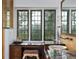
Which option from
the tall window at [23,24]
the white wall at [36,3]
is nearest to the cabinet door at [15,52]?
the tall window at [23,24]

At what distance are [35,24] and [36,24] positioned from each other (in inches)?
1.6

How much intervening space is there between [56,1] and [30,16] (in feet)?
4.00

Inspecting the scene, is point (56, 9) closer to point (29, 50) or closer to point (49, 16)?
point (49, 16)

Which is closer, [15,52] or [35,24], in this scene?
[15,52]

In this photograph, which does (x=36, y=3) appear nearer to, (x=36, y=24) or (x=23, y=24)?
(x=36, y=24)

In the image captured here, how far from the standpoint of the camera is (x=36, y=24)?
658cm

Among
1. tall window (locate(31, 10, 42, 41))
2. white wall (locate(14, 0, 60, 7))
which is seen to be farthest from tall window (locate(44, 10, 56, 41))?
white wall (locate(14, 0, 60, 7))

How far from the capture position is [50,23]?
654 centimetres

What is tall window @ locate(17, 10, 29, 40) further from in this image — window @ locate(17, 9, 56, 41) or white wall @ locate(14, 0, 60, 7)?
white wall @ locate(14, 0, 60, 7)

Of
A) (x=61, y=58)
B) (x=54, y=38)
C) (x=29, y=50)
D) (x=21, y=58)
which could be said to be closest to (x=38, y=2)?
(x=54, y=38)

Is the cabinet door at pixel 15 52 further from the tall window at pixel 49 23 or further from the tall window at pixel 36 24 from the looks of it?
the tall window at pixel 49 23

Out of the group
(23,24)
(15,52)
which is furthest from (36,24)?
(15,52)

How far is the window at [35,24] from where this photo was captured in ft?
21.4

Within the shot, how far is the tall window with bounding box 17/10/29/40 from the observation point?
21.4 ft
